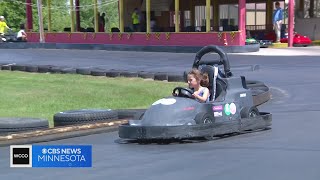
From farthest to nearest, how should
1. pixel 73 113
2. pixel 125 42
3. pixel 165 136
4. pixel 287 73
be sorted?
pixel 125 42
pixel 287 73
pixel 73 113
pixel 165 136

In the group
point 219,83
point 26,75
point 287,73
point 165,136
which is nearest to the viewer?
point 165,136

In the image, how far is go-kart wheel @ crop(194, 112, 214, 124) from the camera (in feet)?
22.8

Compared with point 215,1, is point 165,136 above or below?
below

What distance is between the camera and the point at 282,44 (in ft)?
78.8

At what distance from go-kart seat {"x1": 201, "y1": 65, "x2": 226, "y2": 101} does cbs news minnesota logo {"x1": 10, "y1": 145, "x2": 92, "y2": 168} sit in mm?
3437

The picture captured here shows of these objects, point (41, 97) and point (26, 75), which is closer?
point (41, 97)

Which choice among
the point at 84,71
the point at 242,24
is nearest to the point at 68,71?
the point at 84,71

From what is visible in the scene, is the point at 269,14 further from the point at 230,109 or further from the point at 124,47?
the point at 230,109

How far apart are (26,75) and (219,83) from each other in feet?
34.9

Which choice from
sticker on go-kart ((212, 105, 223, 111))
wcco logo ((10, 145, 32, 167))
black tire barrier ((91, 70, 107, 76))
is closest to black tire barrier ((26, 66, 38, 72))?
black tire barrier ((91, 70, 107, 76))

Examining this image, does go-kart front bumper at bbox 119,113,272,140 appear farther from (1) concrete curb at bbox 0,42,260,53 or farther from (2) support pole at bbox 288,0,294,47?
(2) support pole at bbox 288,0,294,47

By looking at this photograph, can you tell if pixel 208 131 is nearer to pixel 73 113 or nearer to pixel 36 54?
pixel 73 113

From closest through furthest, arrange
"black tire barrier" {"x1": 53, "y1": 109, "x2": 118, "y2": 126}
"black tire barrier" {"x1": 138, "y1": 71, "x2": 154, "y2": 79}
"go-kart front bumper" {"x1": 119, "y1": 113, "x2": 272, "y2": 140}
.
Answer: "go-kart front bumper" {"x1": 119, "y1": 113, "x2": 272, "y2": 140} → "black tire barrier" {"x1": 53, "y1": 109, "x2": 118, "y2": 126} → "black tire barrier" {"x1": 138, "y1": 71, "x2": 154, "y2": 79}

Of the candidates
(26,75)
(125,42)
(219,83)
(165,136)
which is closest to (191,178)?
(165,136)
